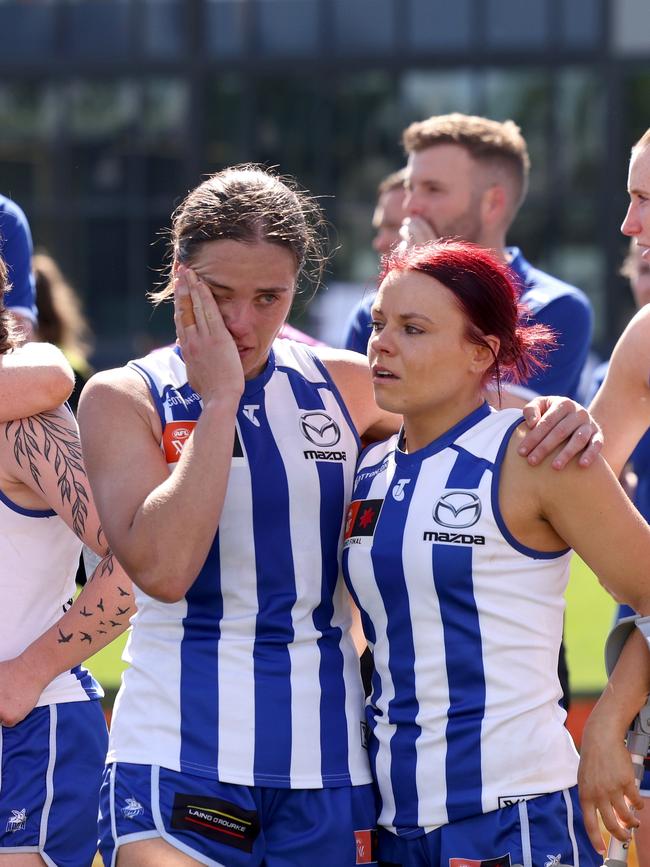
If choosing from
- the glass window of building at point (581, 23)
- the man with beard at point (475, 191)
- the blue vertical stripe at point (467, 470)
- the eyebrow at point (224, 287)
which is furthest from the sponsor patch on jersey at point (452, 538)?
the glass window of building at point (581, 23)

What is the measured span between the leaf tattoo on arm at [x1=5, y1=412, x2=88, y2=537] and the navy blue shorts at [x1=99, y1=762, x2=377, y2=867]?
639 millimetres

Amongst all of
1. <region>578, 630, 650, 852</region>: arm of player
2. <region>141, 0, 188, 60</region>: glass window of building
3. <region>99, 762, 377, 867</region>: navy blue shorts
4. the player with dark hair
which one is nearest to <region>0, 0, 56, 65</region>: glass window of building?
<region>141, 0, 188, 60</region>: glass window of building

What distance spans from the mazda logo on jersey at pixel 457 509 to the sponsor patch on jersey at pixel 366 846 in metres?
0.67

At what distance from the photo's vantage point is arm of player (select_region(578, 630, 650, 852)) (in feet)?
8.79

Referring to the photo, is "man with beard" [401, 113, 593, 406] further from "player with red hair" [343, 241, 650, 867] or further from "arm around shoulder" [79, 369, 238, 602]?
"arm around shoulder" [79, 369, 238, 602]

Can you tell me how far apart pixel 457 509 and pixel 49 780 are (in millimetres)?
1201

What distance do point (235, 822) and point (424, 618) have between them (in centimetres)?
56

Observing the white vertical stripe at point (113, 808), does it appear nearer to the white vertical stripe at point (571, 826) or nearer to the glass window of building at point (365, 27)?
the white vertical stripe at point (571, 826)

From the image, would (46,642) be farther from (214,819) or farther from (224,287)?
(224,287)

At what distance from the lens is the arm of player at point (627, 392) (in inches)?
127

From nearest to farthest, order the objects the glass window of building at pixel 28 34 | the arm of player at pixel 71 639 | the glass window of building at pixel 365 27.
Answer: the arm of player at pixel 71 639
the glass window of building at pixel 365 27
the glass window of building at pixel 28 34

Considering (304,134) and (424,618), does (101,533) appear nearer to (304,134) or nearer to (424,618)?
(424,618)

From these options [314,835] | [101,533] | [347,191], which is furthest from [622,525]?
[347,191]

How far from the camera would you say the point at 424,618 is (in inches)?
109
